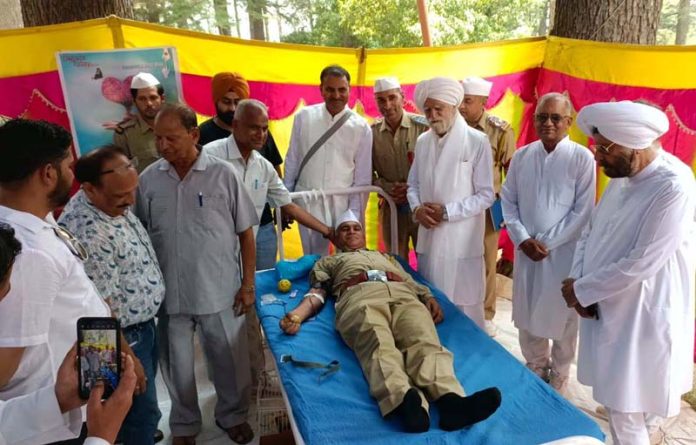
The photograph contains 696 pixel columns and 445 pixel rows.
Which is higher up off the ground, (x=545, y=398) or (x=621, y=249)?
(x=621, y=249)

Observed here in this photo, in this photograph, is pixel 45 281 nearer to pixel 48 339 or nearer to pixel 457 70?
pixel 48 339

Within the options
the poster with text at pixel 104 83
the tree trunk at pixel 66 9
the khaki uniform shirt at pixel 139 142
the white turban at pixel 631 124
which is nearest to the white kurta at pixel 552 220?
the white turban at pixel 631 124

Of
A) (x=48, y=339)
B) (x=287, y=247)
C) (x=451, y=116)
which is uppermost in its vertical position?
(x=451, y=116)

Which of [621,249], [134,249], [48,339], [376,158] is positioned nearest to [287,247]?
[376,158]

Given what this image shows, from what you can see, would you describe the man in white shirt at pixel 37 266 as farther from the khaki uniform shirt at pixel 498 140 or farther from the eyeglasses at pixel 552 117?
the khaki uniform shirt at pixel 498 140

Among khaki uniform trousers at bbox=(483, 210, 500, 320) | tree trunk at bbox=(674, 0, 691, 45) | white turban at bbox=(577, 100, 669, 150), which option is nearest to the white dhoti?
Result: khaki uniform trousers at bbox=(483, 210, 500, 320)

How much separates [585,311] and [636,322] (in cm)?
26

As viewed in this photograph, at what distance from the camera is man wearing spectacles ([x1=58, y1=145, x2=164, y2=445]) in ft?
7.54

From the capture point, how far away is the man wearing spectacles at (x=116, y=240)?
7.54ft

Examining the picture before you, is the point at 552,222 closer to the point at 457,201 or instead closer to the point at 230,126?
the point at 457,201

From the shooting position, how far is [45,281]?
1558 millimetres

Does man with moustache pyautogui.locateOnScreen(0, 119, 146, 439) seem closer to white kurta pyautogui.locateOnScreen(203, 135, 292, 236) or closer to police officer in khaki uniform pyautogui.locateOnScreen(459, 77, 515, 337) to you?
white kurta pyautogui.locateOnScreen(203, 135, 292, 236)

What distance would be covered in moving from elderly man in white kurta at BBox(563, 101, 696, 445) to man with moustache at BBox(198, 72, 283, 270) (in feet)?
6.89

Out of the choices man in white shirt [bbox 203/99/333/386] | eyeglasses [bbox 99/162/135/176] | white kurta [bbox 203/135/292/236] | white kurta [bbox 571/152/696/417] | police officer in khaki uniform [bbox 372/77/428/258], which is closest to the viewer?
eyeglasses [bbox 99/162/135/176]
